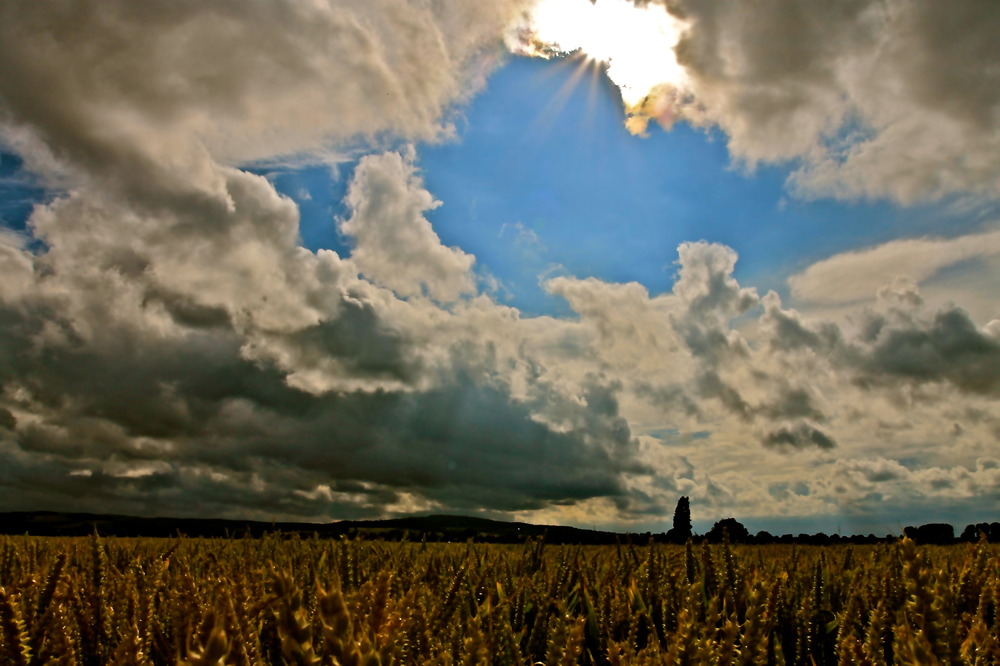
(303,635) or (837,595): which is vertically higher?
(303,635)

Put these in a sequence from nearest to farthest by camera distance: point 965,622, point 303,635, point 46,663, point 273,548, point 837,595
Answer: point 303,635 → point 46,663 → point 965,622 → point 837,595 → point 273,548

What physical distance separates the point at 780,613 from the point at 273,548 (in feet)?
13.9

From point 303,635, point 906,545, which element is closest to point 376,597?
point 303,635

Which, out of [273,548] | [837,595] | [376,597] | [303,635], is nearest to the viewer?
[303,635]

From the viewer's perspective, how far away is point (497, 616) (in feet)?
8.77

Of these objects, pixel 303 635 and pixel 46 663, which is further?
pixel 46 663

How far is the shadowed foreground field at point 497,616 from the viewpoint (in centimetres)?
110

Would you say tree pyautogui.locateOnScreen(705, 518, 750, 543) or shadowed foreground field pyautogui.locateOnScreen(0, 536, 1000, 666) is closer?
shadowed foreground field pyautogui.locateOnScreen(0, 536, 1000, 666)

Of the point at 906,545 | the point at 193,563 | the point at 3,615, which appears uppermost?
the point at 906,545

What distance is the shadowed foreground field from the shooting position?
3.62 ft

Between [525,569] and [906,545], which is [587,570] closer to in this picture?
[525,569]

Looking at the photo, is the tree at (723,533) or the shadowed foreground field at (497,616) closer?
the shadowed foreground field at (497,616)

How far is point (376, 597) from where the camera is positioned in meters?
1.09

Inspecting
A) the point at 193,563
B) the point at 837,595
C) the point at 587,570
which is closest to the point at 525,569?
the point at 587,570
